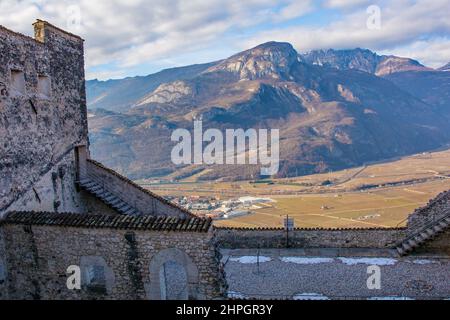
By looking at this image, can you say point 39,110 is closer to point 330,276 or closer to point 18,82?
point 18,82

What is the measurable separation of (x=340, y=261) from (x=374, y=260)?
131 centimetres

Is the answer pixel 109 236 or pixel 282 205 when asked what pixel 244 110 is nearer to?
pixel 282 205

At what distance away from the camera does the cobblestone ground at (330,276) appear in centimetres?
1382

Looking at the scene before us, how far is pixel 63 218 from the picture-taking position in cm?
1238

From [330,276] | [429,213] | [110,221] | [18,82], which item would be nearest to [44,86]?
[18,82]

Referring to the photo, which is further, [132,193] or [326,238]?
[132,193]

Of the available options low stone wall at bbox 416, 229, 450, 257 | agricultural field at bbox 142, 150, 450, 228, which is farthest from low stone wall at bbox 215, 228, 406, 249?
agricultural field at bbox 142, 150, 450, 228

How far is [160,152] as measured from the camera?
12206cm

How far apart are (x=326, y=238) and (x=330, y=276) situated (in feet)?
10.8

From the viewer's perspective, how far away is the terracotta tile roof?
1142cm

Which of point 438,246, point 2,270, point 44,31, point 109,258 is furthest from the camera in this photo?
point 438,246

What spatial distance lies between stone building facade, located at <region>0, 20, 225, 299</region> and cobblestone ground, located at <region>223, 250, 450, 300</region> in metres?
2.48

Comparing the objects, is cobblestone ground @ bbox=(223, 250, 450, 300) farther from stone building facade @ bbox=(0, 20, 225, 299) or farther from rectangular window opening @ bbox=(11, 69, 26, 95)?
rectangular window opening @ bbox=(11, 69, 26, 95)
